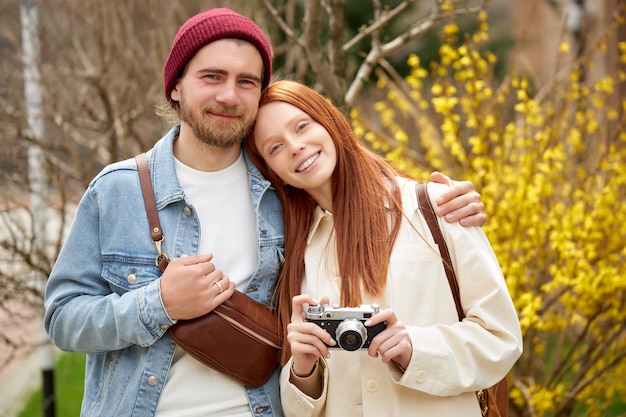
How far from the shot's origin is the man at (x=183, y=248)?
7.83ft

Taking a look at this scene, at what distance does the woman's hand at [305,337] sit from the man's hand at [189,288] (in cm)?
25

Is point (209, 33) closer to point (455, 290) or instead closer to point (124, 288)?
point (124, 288)

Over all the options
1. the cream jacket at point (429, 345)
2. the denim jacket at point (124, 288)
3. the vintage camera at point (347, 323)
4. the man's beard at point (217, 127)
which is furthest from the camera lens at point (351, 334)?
the man's beard at point (217, 127)

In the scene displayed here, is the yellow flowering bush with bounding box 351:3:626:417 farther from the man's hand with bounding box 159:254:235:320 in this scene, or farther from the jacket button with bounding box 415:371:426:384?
the man's hand with bounding box 159:254:235:320

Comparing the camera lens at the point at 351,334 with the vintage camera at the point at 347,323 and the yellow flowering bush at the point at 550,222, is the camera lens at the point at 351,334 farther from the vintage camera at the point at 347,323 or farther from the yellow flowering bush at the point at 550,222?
the yellow flowering bush at the point at 550,222

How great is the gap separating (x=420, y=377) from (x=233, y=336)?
58 centimetres

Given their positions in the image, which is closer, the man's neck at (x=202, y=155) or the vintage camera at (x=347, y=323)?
the vintage camera at (x=347, y=323)

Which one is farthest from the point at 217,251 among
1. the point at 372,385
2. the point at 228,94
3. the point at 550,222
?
the point at 550,222

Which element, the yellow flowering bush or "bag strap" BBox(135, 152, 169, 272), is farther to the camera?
the yellow flowering bush

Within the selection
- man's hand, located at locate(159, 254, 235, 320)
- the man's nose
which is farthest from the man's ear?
man's hand, located at locate(159, 254, 235, 320)

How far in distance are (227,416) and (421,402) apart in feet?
1.96

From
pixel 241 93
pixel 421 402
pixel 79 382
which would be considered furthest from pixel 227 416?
pixel 79 382

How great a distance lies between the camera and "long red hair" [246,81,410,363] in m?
2.45

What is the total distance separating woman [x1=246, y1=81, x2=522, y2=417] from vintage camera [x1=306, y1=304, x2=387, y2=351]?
2 centimetres
